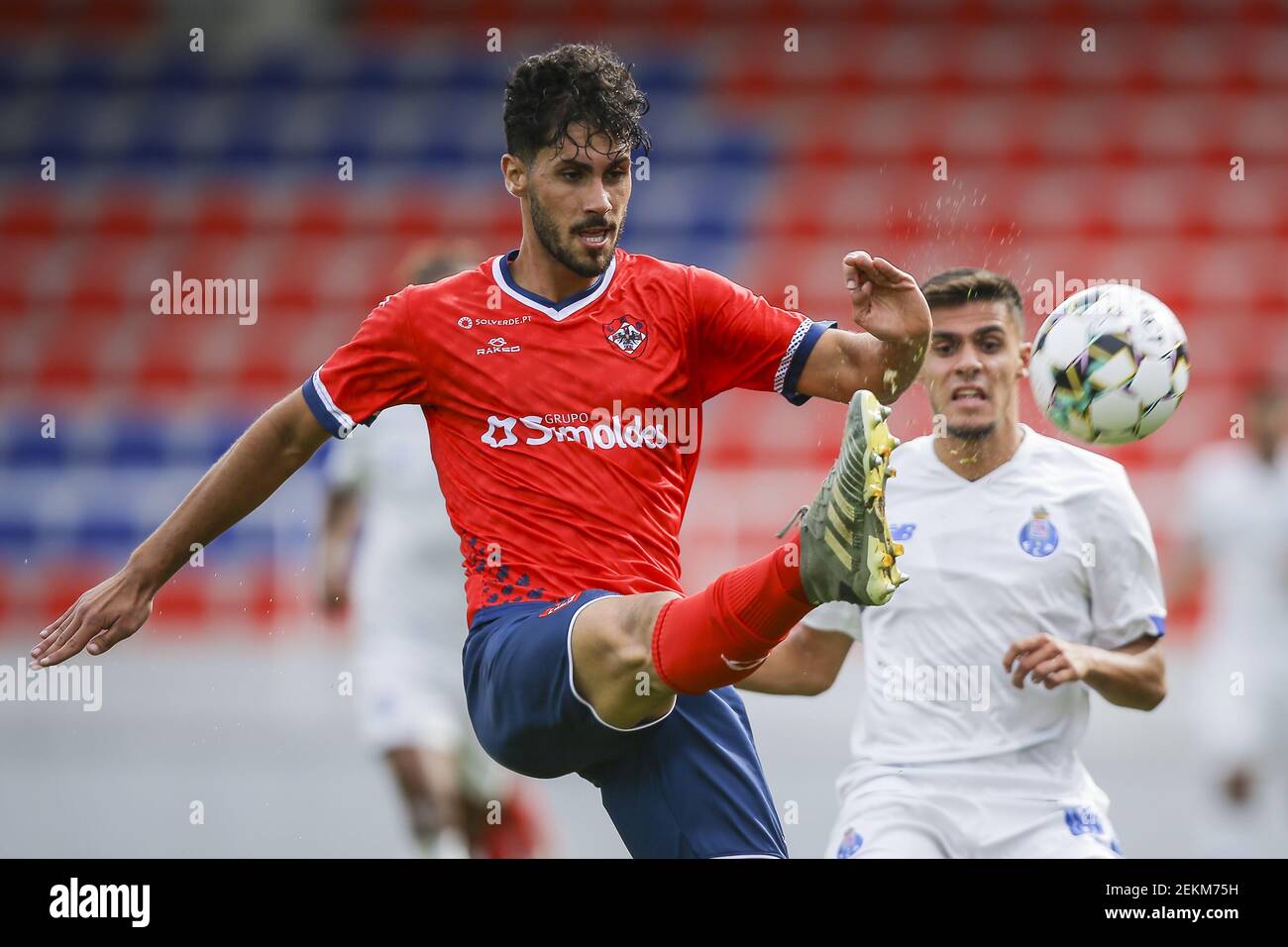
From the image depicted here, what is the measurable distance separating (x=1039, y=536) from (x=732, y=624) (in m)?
1.31

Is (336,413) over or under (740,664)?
over

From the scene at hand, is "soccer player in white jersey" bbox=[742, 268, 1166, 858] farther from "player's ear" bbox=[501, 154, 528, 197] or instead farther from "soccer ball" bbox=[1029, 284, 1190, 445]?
"player's ear" bbox=[501, 154, 528, 197]

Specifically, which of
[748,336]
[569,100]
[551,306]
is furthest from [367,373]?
[748,336]

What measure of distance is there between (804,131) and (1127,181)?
6.52 feet

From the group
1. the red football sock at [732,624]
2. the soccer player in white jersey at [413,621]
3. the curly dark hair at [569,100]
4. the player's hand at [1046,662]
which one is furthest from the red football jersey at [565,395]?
the soccer player in white jersey at [413,621]

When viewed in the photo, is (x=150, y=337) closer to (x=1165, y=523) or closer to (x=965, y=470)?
(x=1165, y=523)

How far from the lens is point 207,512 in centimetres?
376

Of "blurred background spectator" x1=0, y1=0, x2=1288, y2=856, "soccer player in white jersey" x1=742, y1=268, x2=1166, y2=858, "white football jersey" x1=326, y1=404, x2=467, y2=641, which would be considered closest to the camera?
"soccer player in white jersey" x1=742, y1=268, x2=1166, y2=858

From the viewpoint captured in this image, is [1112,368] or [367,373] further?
[1112,368]

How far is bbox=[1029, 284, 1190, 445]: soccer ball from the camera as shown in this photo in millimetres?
4031

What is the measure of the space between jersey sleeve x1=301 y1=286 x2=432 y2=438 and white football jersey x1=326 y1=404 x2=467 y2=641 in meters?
2.41

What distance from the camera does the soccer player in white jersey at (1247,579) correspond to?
23.0 ft

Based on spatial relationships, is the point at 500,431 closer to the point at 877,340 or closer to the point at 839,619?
the point at 877,340

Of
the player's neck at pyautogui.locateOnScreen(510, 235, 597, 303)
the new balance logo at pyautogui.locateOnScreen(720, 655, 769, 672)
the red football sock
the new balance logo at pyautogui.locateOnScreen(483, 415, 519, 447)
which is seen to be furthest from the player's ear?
the new balance logo at pyautogui.locateOnScreen(720, 655, 769, 672)
